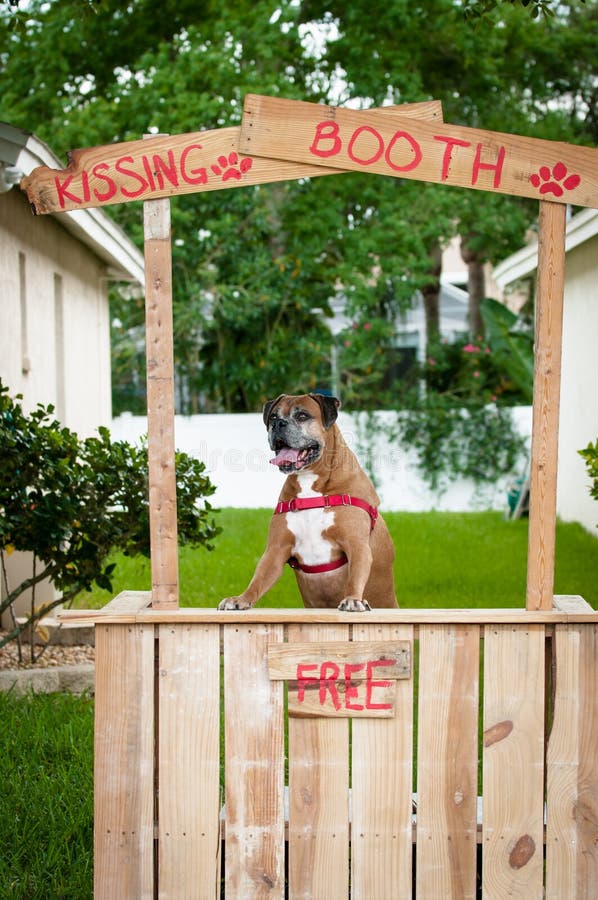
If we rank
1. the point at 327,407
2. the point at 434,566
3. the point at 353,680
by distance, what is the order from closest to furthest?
the point at 353,680 → the point at 327,407 → the point at 434,566

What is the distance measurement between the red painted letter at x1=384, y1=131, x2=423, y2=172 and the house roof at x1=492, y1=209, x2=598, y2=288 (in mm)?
5074

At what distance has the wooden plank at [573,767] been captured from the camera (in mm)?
3041

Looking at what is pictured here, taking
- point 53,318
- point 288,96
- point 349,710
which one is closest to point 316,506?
point 349,710

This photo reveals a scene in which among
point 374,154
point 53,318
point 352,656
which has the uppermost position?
point 374,154

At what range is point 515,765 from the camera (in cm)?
306

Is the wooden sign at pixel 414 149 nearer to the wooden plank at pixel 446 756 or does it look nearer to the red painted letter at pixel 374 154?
the red painted letter at pixel 374 154

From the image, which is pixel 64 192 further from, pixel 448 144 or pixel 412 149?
pixel 448 144

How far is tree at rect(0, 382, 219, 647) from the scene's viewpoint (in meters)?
5.48

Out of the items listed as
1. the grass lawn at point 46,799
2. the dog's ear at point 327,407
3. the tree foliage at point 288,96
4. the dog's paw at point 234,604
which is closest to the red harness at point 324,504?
the dog's ear at point 327,407

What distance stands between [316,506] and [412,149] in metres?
1.17

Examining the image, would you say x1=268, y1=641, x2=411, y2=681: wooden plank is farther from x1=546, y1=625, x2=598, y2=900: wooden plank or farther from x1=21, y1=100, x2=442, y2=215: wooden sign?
x1=21, y1=100, x2=442, y2=215: wooden sign

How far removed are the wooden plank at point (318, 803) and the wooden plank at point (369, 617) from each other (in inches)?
1.5

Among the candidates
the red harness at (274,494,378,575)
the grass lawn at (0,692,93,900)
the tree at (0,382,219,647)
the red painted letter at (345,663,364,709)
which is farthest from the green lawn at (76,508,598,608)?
the red painted letter at (345,663,364,709)

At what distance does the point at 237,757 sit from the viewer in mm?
3078
